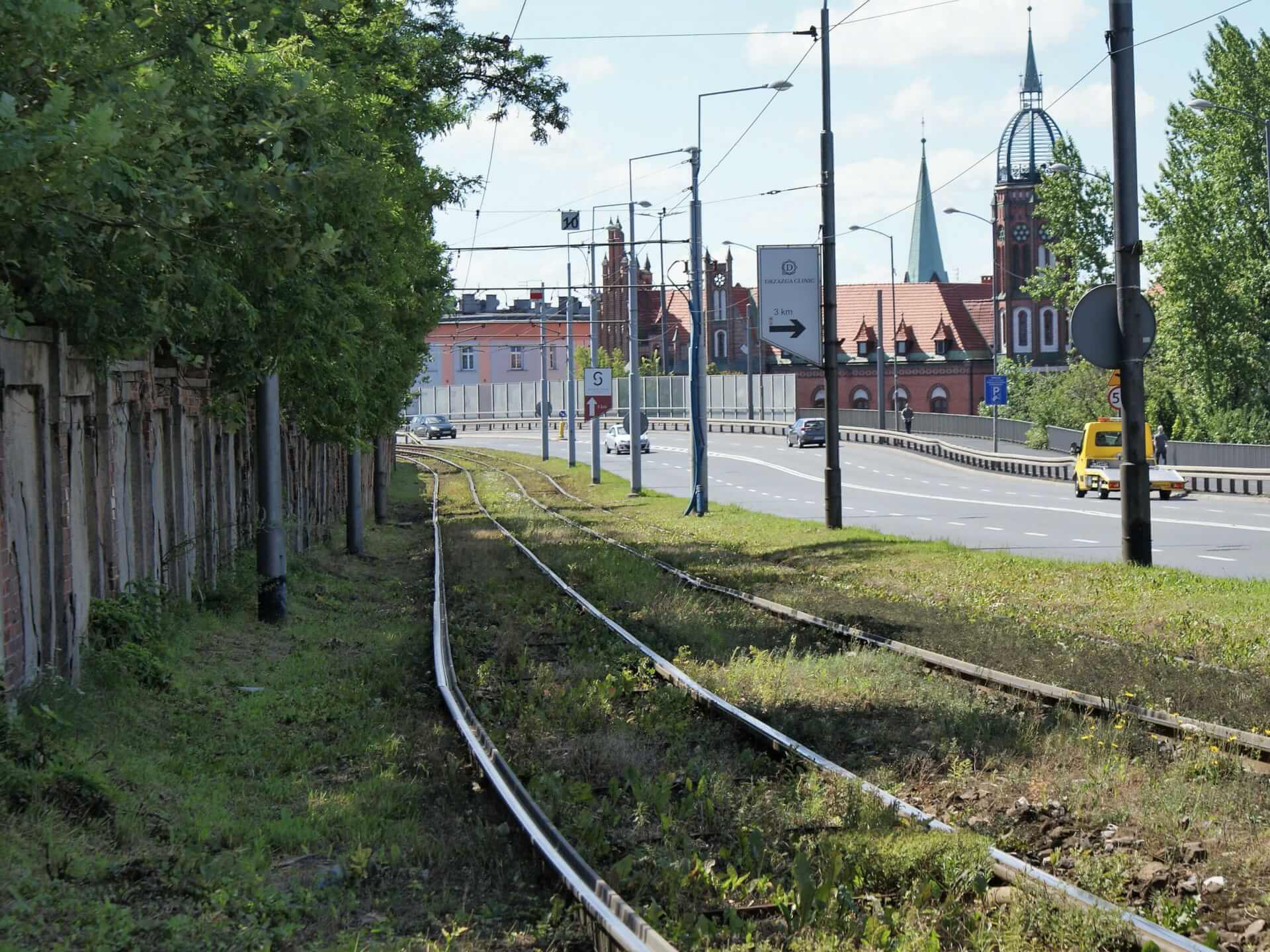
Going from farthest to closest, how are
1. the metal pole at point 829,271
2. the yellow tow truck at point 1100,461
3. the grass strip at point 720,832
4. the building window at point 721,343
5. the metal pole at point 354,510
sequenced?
the building window at point 721,343 → the yellow tow truck at point 1100,461 → the metal pole at point 829,271 → the metal pole at point 354,510 → the grass strip at point 720,832

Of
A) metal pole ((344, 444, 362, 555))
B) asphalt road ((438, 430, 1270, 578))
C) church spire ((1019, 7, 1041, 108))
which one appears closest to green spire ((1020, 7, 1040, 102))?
church spire ((1019, 7, 1041, 108))

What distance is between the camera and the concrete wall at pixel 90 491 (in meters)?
9.11

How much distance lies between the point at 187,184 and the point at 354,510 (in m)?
16.2

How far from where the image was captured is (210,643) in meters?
13.4

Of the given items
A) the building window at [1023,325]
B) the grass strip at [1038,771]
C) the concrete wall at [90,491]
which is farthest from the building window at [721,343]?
the grass strip at [1038,771]

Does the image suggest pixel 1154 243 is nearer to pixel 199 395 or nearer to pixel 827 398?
pixel 827 398

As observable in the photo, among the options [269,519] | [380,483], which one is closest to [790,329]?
[380,483]

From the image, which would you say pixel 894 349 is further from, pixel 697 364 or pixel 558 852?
pixel 558 852

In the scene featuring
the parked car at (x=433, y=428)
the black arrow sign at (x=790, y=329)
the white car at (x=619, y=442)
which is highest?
the black arrow sign at (x=790, y=329)

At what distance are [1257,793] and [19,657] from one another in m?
6.83

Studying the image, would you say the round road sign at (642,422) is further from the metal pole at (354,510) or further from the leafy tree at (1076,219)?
the metal pole at (354,510)

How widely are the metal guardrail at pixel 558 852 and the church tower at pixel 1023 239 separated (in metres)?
105

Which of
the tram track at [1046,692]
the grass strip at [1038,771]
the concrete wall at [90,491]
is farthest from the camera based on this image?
the concrete wall at [90,491]

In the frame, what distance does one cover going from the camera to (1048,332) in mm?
113062
